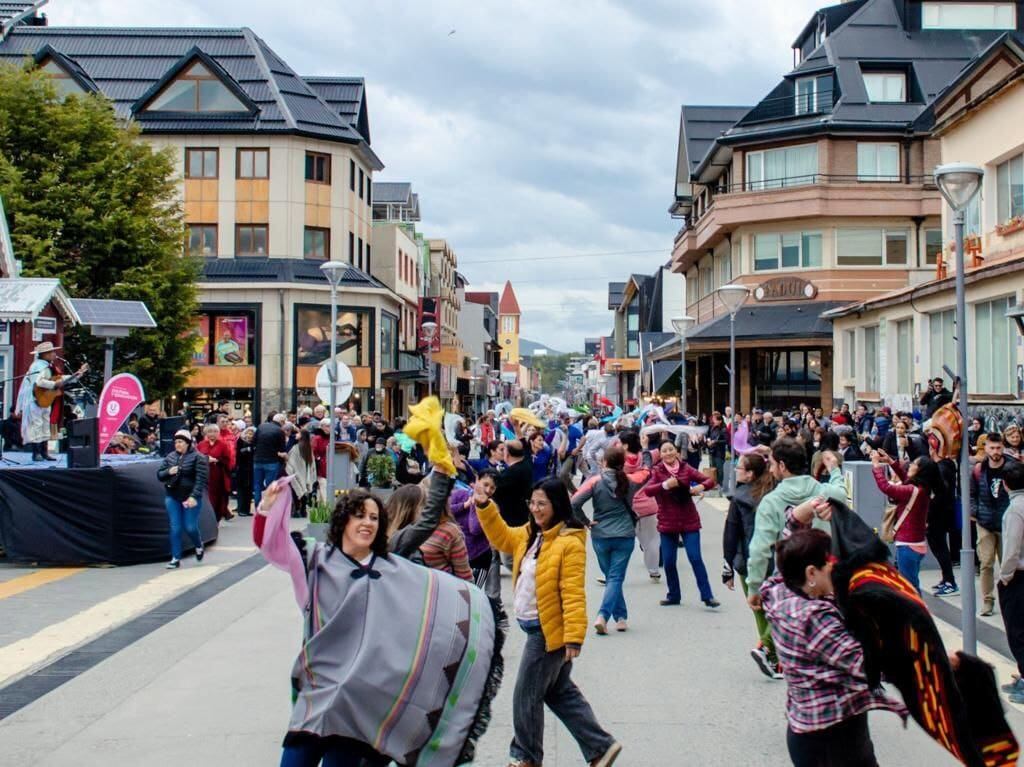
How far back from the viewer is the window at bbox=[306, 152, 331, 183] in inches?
1709

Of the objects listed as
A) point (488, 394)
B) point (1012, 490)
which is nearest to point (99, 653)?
point (1012, 490)

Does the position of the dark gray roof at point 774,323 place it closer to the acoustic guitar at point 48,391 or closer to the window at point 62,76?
the acoustic guitar at point 48,391

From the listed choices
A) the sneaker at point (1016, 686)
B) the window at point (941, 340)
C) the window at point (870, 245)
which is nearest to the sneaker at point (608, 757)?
the sneaker at point (1016, 686)

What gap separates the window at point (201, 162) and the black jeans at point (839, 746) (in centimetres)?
4181

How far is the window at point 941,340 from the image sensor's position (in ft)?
70.0

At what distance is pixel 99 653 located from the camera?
8648 mm

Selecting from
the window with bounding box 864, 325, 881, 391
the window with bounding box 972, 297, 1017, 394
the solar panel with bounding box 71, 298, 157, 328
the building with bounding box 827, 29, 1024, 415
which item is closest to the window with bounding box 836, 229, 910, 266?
the window with bounding box 864, 325, 881, 391

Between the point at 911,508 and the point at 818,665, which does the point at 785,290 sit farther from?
the point at 818,665

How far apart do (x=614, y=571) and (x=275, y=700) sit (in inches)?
128

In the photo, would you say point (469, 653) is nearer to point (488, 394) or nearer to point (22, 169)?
point (22, 169)

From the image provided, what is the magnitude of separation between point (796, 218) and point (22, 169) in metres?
24.2

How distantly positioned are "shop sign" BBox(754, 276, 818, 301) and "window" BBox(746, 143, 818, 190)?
326 centimetres

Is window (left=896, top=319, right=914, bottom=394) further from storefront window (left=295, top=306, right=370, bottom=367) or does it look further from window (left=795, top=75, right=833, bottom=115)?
storefront window (left=295, top=306, right=370, bottom=367)

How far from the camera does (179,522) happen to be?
1306 cm
